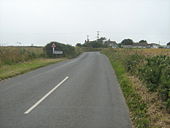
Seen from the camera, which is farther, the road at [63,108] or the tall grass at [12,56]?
the tall grass at [12,56]

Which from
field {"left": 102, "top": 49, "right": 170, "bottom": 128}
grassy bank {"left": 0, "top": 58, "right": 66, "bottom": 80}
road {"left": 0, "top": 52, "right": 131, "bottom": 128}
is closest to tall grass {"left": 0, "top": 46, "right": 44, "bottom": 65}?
grassy bank {"left": 0, "top": 58, "right": 66, "bottom": 80}

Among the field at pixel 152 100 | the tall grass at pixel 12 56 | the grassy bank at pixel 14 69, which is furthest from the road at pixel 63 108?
the tall grass at pixel 12 56

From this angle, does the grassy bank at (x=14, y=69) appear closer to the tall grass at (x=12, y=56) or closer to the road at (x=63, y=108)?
the tall grass at (x=12, y=56)

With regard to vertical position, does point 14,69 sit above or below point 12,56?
below

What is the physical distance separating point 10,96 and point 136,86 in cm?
549

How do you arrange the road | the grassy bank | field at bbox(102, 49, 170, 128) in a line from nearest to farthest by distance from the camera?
the road → field at bbox(102, 49, 170, 128) → the grassy bank

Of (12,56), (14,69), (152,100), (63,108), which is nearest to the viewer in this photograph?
(63,108)

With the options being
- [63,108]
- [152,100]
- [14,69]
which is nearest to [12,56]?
[14,69]

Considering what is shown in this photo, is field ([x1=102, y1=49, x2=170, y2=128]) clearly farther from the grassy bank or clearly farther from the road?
the grassy bank

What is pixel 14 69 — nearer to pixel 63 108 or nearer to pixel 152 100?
pixel 63 108

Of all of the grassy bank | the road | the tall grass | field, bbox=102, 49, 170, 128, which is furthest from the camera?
the tall grass

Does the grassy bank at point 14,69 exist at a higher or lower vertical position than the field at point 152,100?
lower

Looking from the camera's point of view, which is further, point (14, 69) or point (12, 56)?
point (12, 56)

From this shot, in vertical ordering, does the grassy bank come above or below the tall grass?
below
